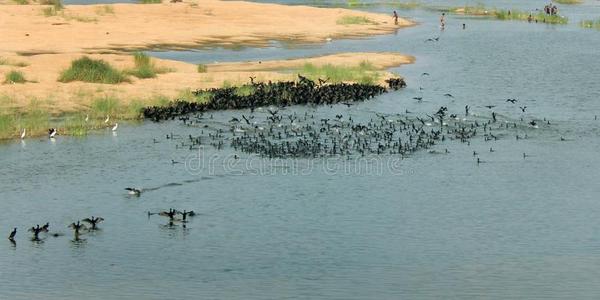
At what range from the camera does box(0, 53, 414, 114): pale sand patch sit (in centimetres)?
4350

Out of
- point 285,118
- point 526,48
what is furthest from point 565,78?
point 285,118

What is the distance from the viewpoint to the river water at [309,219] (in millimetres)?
22188

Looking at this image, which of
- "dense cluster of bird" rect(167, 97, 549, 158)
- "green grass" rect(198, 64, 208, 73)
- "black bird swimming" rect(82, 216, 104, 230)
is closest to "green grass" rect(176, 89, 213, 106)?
"dense cluster of bird" rect(167, 97, 549, 158)

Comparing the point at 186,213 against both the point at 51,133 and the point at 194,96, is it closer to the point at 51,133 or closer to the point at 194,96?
the point at 51,133

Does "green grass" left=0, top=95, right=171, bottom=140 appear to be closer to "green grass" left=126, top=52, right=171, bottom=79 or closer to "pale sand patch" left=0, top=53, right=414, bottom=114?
"pale sand patch" left=0, top=53, right=414, bottom=114

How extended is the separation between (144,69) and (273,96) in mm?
8401

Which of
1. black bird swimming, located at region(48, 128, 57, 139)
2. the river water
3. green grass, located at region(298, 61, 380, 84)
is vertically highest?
green grass, located at region(298, 61, 380, 84)

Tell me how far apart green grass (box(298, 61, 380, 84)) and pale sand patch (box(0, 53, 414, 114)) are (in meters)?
0.98

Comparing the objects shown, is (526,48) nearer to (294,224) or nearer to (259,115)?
(259,115)

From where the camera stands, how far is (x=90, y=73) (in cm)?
4781

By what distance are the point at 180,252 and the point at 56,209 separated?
5.49 m

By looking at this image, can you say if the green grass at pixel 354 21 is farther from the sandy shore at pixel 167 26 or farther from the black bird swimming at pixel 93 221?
the black bird swimming at pixel 93 221

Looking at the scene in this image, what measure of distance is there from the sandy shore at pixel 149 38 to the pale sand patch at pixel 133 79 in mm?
45

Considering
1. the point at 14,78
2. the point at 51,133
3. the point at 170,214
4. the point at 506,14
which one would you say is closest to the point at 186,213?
the point at 170,214
